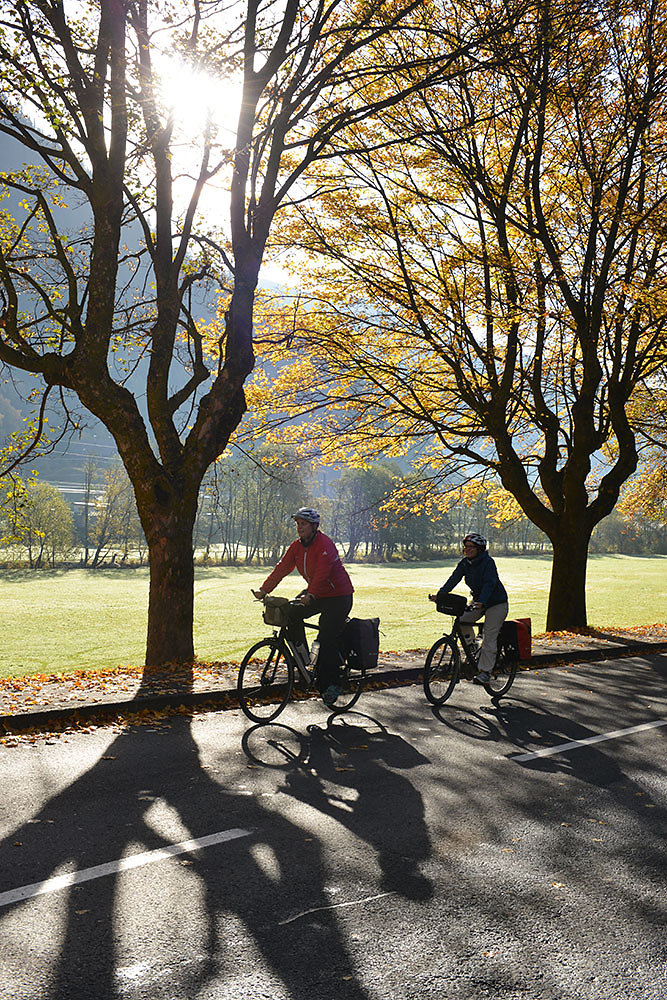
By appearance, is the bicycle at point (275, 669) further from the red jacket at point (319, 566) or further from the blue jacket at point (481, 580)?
the blue jacket at point (481, 580)

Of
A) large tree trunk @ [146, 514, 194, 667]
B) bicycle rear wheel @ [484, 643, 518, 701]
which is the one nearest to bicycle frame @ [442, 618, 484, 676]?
bicycle rear wheel @ [484, 643, 518, 701]

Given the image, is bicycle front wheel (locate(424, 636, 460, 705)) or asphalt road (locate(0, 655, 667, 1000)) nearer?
asphalt road (locate(0, 655, 667, 1000))

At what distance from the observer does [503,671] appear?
960cm

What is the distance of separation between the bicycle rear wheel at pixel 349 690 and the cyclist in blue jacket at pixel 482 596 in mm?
1398

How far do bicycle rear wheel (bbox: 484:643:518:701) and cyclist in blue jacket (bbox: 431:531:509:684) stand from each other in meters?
0.24

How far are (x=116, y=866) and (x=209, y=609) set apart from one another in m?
39.8

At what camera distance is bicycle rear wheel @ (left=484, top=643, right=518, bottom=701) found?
374 inches

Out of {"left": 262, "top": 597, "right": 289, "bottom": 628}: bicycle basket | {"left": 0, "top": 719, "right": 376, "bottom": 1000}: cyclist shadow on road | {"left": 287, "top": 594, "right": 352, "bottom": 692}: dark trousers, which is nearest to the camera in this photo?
{"left": 0, "top": 719, "right": 376, "bottom": 1000}: cyclist shadow on road

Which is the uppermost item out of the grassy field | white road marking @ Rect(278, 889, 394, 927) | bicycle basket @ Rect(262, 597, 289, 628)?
bicycle basket @ Rect(262, 597, 289, 628)

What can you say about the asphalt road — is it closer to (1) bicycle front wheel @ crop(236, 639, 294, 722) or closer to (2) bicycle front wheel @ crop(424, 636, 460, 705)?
(1) bicycle front wheel @ crop(236, 639, 294, 722)

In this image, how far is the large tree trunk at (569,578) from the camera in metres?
18.2

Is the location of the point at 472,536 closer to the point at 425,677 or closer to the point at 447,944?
the point at 425,677

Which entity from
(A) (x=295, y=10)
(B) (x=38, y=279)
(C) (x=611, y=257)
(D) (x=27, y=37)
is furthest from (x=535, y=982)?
(C) (x=611, y=257)

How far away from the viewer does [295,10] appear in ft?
33.8
